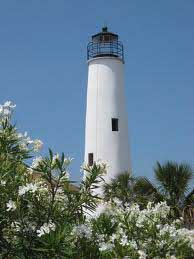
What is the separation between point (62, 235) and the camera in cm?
605

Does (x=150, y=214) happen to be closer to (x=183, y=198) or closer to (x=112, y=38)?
(x=183, y=198)

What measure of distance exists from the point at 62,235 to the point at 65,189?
1.02 m

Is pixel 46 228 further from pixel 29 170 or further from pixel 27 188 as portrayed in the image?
pixel 29 170

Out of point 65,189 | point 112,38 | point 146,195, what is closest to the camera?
point 65,189

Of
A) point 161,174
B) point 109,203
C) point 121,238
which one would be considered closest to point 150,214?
point 109,203

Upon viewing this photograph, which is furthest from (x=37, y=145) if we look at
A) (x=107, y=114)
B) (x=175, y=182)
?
(x=107, y=114)

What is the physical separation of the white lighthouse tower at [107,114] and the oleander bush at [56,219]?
19225 mm

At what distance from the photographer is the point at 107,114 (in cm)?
2752

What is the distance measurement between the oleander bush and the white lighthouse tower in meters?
19.2

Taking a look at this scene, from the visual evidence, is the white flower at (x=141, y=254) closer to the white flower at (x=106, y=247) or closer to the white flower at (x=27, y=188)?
the white flower at (x=106, y=247)

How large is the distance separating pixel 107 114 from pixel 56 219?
68.4 ft

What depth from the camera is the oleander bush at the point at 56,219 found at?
253 inches

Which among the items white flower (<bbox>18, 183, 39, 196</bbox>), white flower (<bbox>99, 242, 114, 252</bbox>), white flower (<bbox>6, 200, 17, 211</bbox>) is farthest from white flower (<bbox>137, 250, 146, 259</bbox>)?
white flower (<bbox>6, 200, 17, 211</bbox>)

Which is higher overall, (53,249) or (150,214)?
(150,214)
